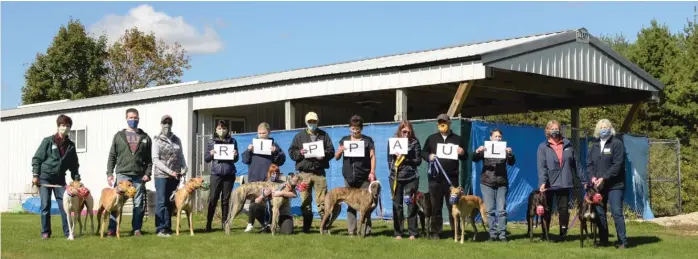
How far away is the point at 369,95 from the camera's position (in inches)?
811

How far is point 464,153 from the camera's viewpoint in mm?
10367

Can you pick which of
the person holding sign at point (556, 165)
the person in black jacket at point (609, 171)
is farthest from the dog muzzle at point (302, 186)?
the person in black jacket at point (609, 171)

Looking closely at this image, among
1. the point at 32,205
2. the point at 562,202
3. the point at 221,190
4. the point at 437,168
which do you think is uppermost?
the point at 437,168

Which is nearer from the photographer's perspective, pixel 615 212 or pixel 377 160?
pixel 615 212

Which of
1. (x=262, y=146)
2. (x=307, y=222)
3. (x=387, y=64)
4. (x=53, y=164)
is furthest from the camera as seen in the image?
(x=387, y=64)

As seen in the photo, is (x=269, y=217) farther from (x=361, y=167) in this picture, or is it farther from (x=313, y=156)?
(x=361, y=167)

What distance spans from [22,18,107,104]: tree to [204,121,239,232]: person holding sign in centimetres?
2761

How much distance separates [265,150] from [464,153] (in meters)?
2.94

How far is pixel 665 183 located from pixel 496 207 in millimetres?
10973

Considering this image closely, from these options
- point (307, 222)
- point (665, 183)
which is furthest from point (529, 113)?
point (307, 222)

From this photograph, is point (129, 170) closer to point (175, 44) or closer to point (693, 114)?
point (693, 114)

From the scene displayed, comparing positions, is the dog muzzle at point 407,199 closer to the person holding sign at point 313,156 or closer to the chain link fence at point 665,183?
the person holding sign at point 313,156

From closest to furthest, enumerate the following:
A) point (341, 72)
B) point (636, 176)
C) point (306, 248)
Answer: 1. point (306, 248)
2. point (341, 72)
3. point (636, 176)

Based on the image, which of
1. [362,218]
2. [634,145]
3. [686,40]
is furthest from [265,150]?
[686,40]
